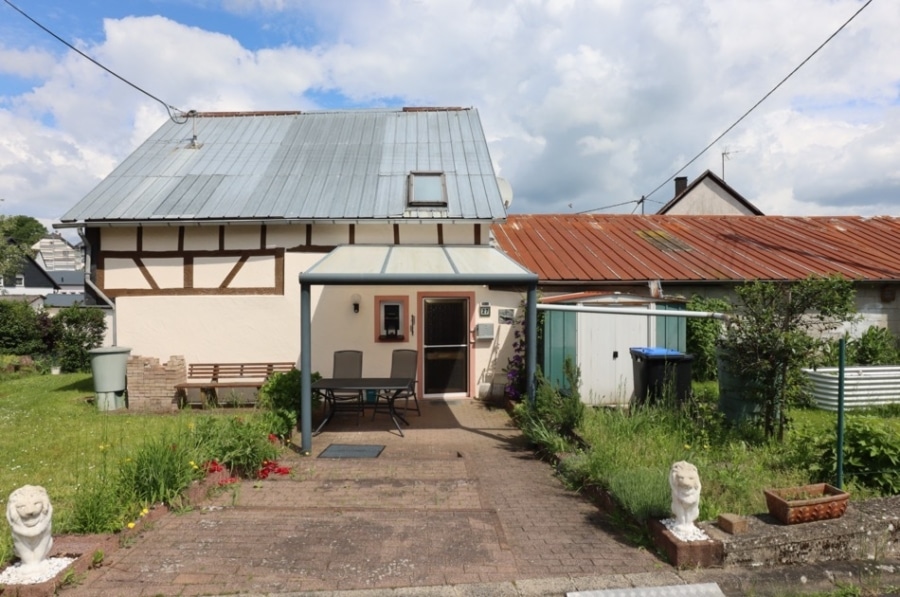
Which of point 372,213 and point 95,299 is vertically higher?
point 372,213

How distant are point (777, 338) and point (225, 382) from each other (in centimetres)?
780

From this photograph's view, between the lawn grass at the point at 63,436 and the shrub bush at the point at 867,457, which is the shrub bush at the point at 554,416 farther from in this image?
the lawn grass at the point at 63,436

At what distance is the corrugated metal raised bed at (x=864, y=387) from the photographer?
7465 millimetres

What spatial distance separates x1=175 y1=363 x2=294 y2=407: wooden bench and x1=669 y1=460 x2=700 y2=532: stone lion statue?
6.32 metres

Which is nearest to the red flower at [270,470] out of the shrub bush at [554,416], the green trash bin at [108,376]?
the shrub bush at [554,416]

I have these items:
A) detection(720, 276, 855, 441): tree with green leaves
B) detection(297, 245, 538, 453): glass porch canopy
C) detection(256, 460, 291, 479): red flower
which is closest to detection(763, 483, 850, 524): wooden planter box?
detection(720, 276, 855, 441): tree with green leaves

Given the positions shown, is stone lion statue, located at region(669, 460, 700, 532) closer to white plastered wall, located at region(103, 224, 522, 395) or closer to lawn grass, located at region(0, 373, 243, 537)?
lawn grass, located at region(0, 373, 243, 537)

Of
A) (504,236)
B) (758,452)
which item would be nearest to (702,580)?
(758,452)

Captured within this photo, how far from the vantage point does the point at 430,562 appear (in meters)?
3.45

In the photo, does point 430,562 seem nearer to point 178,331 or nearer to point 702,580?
point 702,580

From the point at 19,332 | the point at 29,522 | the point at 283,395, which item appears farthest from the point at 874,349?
the point at 19,332

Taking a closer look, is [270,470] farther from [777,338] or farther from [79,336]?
[79,336]

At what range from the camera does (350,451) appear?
20.8 ft

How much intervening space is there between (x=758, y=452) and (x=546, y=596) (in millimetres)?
3259
